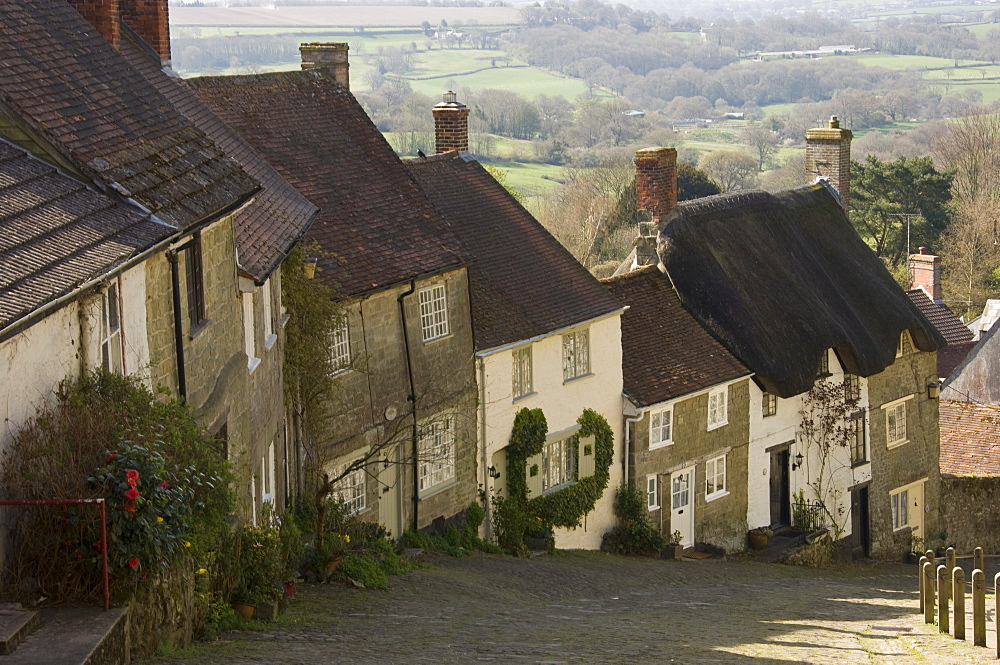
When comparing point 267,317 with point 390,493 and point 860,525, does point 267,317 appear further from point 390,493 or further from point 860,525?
point 860,525

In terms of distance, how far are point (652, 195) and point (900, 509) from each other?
1077 centimetres

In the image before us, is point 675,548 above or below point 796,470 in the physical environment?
below

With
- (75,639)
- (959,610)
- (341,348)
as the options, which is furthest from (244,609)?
(959,610)

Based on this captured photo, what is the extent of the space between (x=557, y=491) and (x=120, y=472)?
1699cm

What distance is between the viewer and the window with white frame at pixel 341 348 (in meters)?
20.8

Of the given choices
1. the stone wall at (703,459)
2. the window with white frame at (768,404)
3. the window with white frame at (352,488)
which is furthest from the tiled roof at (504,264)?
the window with white frame at (768,404)

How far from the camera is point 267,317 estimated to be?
713 inches

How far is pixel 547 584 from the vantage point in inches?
829

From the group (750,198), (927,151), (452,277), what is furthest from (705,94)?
(452,277)

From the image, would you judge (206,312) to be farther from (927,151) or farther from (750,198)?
(927,151)

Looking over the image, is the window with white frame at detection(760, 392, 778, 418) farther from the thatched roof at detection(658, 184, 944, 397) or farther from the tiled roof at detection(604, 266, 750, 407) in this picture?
the tiled roof at detection(604, 266, 750, 407)

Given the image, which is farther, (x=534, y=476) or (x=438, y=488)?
(x=534, y=476)

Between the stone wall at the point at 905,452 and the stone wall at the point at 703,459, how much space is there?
5.13 m

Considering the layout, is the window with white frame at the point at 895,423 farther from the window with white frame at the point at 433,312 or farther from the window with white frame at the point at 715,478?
the window with white frame at the point at 433,312
